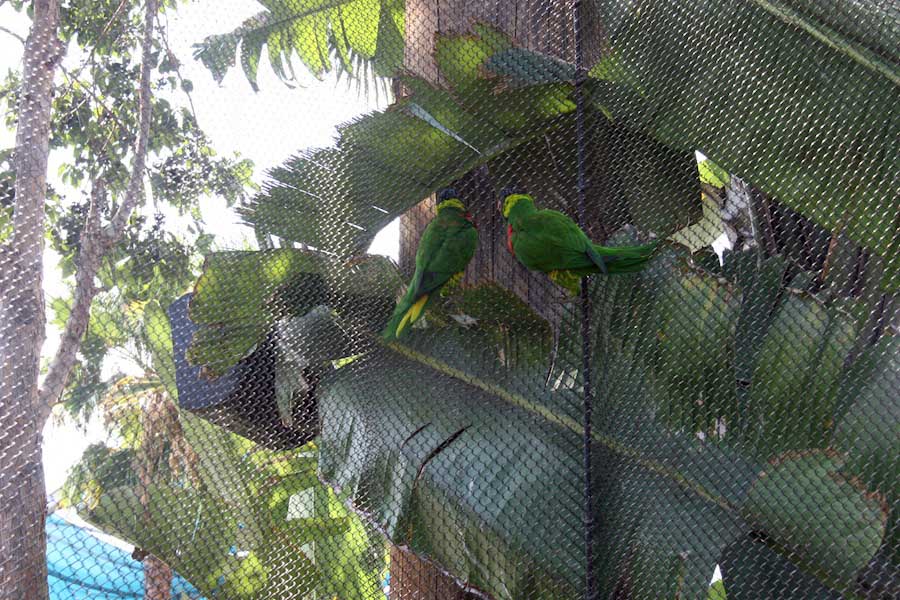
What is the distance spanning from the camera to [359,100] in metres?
1.39

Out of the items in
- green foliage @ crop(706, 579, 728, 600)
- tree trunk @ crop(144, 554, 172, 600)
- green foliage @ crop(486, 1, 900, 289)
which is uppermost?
green foliage @ crop(486, 1, 900, 289)

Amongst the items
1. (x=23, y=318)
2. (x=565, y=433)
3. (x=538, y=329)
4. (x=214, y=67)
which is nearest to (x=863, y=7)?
(x=538, y=329)

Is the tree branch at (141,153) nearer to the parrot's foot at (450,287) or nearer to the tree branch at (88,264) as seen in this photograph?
the tree branch at (88,264)

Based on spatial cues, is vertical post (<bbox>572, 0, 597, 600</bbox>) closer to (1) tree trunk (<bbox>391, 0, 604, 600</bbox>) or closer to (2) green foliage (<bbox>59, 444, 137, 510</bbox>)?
(1) tree trunk (<bbox>391, 0, 604, 600</bbox>)

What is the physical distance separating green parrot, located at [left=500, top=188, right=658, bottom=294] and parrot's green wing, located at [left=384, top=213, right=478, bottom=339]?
9cm

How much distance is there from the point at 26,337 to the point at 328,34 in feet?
3.48

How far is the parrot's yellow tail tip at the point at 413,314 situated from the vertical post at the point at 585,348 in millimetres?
262

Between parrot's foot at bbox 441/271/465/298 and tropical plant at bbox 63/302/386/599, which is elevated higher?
parrot's foot at bbox 441/271/465/298

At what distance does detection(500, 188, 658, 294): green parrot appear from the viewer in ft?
3.29

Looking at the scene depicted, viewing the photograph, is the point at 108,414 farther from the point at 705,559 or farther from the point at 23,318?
the point at 705,559

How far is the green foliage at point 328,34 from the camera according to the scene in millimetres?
1471

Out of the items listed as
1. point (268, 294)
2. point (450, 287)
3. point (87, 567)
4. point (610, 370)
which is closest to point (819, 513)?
point (610, 370)

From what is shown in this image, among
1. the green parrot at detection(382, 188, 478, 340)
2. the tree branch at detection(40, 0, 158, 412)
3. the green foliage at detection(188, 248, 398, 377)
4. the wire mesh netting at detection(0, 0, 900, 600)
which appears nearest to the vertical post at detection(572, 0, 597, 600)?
the wire mesh netting at detection(0, 0, 900, 600)

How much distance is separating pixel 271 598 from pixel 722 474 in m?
0.88
